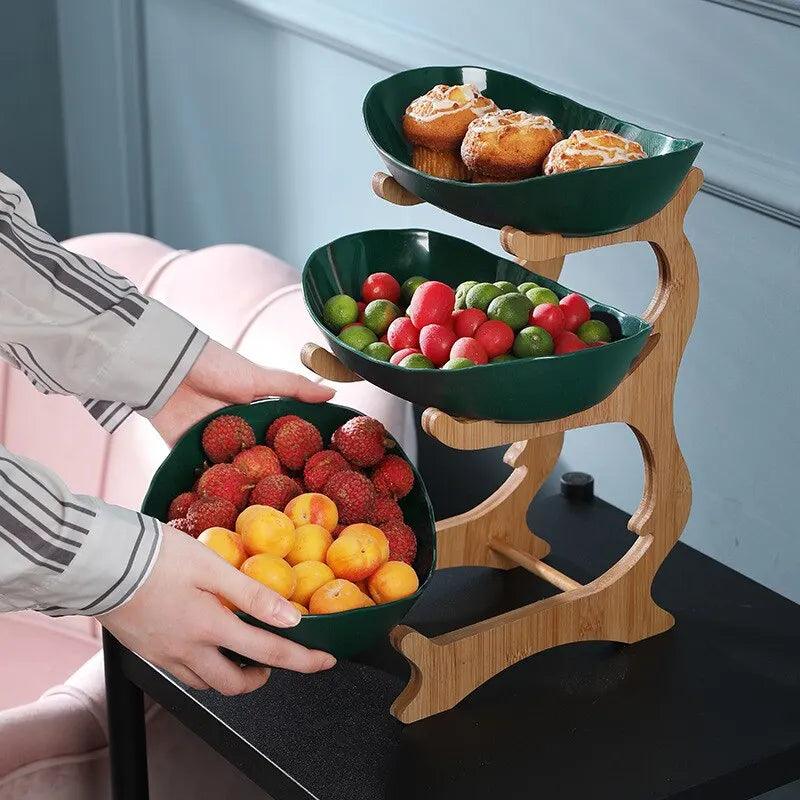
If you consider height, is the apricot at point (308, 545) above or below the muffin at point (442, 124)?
below

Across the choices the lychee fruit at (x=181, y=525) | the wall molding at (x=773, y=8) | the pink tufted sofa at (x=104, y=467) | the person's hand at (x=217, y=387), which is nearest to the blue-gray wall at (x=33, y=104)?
the pink tufted sofa at (x=104, y=467)

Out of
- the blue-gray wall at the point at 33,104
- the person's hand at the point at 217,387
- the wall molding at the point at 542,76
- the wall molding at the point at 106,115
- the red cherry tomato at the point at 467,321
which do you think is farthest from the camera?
the blue-gray wall at the point at 33,104

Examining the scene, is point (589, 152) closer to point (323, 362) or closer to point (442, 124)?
point (442, 124)

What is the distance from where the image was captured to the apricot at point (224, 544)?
106cm

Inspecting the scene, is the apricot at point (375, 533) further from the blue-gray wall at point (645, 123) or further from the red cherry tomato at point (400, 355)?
the blue-gray wall at point (645, 123)

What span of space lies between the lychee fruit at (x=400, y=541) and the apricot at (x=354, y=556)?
33mm

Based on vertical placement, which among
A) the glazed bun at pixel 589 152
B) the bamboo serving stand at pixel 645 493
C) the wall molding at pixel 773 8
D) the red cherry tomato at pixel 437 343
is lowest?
the bamboo serving stand at pixel 645 493

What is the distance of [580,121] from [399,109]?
0.16 metres

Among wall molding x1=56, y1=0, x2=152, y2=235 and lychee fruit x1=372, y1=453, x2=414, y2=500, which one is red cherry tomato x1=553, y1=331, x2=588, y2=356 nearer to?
lychee fruit x1=372, y1=453, x2=414, y2=500

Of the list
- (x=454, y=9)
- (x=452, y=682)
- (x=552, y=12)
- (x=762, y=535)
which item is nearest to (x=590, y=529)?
(x=762, y=535)

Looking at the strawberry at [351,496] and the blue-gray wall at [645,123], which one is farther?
the blue-gray wall at [645,123]

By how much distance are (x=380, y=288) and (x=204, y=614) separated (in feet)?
1.09

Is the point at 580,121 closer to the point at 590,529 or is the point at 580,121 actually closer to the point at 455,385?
the point at 455,385

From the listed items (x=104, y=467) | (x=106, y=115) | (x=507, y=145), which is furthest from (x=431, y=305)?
(x=106, y=115)
